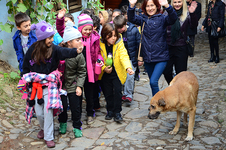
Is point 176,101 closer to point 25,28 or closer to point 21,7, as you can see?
point 25,28

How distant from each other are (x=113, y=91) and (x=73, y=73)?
1155 millimetres

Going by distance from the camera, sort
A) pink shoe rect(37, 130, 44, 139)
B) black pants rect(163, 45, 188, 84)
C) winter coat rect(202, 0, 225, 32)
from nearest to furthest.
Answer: pink shoe rect(37, 130, 44, 139), black pants rect(163, 45, 188, 84), winter coat rect(202, 0, 225, 32)

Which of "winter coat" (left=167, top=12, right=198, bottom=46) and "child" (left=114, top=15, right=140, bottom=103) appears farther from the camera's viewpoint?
"child" (left=114, top=15, right=140, bottom=103)

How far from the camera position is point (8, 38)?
22.0 ft

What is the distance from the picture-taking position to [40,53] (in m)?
4.05

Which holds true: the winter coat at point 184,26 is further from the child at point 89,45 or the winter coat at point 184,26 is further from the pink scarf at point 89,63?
the pink scarf at point 89,63

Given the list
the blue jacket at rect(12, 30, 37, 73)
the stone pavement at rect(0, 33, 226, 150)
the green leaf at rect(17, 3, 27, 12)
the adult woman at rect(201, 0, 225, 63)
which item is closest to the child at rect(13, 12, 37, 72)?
the blue jacket at rect(12, 30, 37, 73)

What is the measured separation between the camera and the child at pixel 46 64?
4039mm

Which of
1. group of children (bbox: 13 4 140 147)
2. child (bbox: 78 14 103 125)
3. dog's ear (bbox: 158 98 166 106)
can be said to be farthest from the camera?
child (bbox: 78 14 103 125)

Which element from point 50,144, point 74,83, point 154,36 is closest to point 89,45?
point 74,83

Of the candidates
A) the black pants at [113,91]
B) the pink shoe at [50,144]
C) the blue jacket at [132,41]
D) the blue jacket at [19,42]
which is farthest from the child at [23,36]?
the blue jacket at [132,41]

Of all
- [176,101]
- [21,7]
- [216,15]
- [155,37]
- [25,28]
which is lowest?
[176,101]

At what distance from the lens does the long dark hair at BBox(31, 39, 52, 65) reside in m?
4.04

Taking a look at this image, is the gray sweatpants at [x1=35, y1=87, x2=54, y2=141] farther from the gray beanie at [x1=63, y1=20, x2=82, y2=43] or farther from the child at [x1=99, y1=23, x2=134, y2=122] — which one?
the child at [x1=99, y1=23, x2=134, y2=122]
